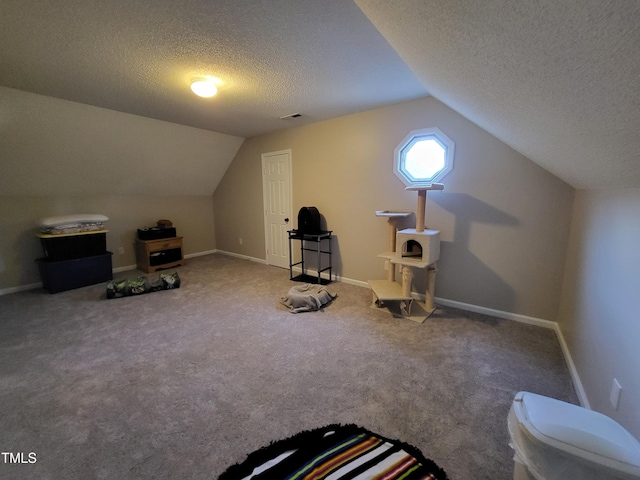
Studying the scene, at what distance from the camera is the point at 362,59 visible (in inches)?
82.9

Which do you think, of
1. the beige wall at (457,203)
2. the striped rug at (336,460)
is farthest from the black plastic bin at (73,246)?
the striped rug at (336,460)

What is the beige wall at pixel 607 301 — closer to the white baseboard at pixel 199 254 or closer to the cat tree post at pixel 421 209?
the cat tree post at pixel 421 209

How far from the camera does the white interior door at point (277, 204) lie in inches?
177

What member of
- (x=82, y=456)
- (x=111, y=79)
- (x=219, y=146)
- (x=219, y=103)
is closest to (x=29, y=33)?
(x=111, y=79)

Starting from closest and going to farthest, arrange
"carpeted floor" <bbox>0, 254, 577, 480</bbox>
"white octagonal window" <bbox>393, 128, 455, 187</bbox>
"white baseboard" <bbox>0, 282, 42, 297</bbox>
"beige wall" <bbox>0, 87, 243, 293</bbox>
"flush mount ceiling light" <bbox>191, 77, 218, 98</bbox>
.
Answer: "carpeted floor" <bbox>0, 254, 577, 480</bbox>
"flush mount ceiling light" <bbox>191, 77, 218, 98</bbox>
"white octagonal window" <bbox>393, 128, 455, 187</bbox>
"beige wall" <bbox>0, 87, 243, 293</bbox>
"white baseboard" <bbox>0, 282, 42, 297</bbox>

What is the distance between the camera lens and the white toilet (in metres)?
0.76

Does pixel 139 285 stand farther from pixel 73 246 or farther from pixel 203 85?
pixel 203 85

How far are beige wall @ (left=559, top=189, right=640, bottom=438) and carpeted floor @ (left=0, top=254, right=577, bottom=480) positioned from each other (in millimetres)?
339

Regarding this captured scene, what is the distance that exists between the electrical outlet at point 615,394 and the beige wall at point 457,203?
1.54 m

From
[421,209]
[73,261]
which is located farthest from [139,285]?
[421,209]

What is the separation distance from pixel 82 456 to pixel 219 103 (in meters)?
3.24

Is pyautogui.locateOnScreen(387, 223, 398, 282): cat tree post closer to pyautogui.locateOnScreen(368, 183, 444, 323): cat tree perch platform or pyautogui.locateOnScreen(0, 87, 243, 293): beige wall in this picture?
pyautogui.locateOnScreen(368, 183, 444, 323): cat tree perch platform

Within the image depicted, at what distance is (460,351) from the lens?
2238 millimetres

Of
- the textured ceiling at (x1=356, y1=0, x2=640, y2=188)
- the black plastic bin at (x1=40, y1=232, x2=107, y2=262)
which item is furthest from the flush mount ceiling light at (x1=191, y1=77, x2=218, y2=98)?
the black plastic bin at (x1=40, y1=232, x2=107, y2=262)
